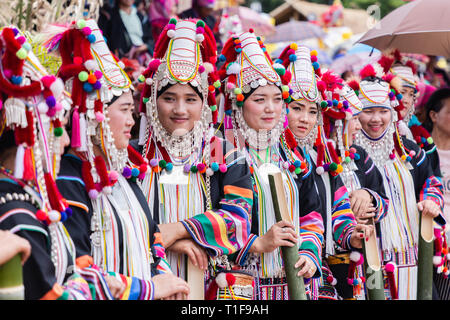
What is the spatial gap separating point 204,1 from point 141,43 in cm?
116

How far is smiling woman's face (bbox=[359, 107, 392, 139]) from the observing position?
16.3 feet

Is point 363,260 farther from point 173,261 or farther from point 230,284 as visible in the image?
point 173,261

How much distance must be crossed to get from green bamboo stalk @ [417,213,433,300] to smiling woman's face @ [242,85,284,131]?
170 centimetres

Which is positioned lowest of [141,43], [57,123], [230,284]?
[230,284]

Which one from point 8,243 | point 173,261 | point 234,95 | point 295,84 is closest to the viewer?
point 8,243

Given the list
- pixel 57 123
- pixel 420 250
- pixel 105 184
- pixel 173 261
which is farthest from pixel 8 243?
pixel 420 250

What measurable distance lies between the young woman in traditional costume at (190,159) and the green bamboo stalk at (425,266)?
6.05 feet

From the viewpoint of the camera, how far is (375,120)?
16.3ft

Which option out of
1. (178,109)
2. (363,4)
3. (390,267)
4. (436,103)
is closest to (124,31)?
(436,103)

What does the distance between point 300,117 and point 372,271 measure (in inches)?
43.5

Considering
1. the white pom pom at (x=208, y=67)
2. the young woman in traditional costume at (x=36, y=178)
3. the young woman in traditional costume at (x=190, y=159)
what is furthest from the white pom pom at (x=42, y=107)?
the white pom pom at (x=208, y=67)

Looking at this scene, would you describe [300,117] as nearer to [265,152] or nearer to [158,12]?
[265,152]

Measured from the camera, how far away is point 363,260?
4.24 meters

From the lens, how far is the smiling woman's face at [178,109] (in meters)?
3.47
